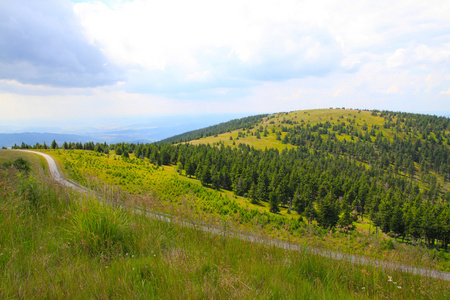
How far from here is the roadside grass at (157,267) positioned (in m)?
2.47

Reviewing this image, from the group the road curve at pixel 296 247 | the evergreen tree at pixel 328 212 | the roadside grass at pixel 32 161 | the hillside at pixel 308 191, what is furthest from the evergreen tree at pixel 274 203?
the road curve at pixel 296 247

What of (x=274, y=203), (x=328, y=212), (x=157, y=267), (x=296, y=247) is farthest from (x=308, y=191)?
(x=157, y=267)

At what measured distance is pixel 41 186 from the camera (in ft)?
18.8

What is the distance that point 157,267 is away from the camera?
3027 mm

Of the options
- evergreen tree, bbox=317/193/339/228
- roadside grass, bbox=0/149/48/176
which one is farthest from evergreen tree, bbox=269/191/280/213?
roadside grass, bbox=0/149/48/176

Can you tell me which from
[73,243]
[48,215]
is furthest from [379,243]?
[48,215]

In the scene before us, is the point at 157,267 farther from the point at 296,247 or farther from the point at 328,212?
the point at 328,212

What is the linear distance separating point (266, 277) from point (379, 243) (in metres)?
3.62

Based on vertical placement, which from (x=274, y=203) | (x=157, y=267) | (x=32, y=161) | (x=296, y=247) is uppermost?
(x=32, y=161)

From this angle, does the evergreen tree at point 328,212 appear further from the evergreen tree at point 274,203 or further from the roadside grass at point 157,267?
the roadside grass at point 157,267

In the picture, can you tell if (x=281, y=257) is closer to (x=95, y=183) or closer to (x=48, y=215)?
(x=95, y=183)

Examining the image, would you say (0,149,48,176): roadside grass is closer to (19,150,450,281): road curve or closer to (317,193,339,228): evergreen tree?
(19,150,450,281): road curve

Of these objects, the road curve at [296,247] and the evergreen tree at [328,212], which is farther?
the evergreen tree at [328,212]

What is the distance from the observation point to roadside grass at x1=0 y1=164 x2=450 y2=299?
2469 mm
